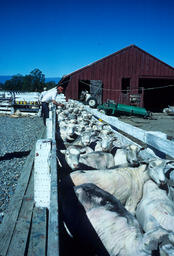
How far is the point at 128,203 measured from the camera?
2668 millimetres

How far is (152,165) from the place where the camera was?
9.12 ft

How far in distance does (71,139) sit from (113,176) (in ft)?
10.5

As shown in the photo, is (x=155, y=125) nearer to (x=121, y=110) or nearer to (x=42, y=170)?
(x=121, y=110)

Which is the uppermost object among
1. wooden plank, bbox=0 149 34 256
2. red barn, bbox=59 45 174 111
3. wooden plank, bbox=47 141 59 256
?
red barn, bbox=59 45 174 111

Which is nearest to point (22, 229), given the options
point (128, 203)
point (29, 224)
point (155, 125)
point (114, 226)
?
point (29, 224)

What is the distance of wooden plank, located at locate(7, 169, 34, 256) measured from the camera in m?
2.04

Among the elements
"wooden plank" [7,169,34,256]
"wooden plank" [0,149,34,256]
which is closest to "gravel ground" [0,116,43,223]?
"wooden plank" [0,149,34,256]

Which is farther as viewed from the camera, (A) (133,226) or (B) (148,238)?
(A) (133,226)

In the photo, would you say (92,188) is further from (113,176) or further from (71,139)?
(71,139)

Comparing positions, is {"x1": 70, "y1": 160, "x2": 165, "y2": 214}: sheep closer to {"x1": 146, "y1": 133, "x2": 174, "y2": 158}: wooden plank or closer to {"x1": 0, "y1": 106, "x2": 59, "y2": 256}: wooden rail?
{"x1": 146, "y1": 133, "x2": 174, "y2": 158}: wooden plank

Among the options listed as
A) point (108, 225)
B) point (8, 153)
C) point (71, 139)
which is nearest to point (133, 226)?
point (108, 225)

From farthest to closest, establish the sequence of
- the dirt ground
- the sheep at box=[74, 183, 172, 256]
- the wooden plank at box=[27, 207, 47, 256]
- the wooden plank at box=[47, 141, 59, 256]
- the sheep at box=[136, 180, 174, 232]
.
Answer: the dirt ground
the sheep at box=[136, 180, 174, 232]
the wooden plank at box=[27, 207, 47, 256]
the sheep at box=[74, 183, 172, 256]
the wooden plank at box=[47, 141, 59, 256]

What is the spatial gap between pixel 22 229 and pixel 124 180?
4.44ft

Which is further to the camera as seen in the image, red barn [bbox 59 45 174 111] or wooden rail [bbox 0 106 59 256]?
red barn [bbox 59 45 174 111]
